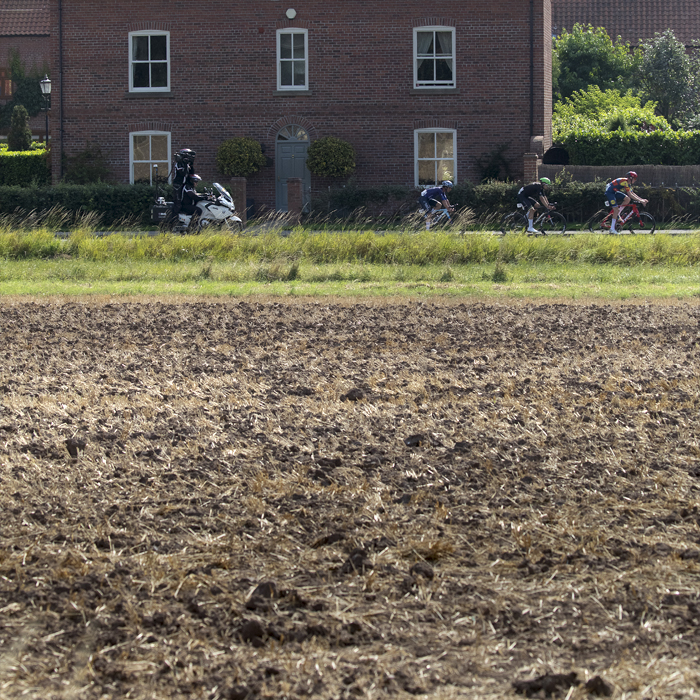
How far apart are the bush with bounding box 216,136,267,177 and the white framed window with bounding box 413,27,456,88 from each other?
498cm

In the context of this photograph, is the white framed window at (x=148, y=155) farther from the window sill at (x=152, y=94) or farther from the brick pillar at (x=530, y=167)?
the brick pillar at (x=530, y=167)

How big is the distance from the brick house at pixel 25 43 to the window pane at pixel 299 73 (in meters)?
23.5

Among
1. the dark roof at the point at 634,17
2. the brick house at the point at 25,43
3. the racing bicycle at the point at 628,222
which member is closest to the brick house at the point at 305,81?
the racing bicycle at the point at 628,222

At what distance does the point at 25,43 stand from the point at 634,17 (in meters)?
29.0

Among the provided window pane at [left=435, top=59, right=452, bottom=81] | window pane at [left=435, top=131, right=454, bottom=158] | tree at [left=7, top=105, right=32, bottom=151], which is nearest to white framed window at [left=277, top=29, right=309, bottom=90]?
window pane at [left=435, top=59, right=452, bottom=81]

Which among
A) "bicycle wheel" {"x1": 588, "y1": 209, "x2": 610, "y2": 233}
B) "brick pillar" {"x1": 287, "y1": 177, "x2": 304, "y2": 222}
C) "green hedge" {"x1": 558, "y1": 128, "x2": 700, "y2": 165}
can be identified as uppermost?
"green hedge" {"x1": 558, "y1": 128, "x2": 700, "y2": 165}

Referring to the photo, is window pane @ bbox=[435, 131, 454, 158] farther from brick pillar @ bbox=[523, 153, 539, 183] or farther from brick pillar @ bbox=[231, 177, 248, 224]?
brick pillar @ bbox=[231, 177, 248, 224]

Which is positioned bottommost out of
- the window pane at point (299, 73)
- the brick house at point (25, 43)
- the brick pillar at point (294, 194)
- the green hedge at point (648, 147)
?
the brick pillar at point (294, 194)

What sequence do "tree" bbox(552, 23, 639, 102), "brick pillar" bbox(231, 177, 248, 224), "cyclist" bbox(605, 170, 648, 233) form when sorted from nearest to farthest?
"cyclist" bbox(605, 170, 648, 233) < "brick pillar" bbox(231, 177, 248, 224) < "tree" bbox(552, 23, 639, 102)

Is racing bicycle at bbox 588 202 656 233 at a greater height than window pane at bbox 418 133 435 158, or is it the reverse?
window pane at bbox 418 133 435 158

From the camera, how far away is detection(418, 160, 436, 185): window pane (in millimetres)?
29266

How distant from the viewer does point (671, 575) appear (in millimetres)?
3957

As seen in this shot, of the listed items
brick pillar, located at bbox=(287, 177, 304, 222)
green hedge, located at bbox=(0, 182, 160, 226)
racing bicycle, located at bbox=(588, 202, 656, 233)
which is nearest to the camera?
racing bicycle, located at bbox=(588, 202, 656, 233)

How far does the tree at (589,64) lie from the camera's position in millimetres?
41438
